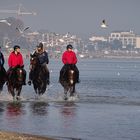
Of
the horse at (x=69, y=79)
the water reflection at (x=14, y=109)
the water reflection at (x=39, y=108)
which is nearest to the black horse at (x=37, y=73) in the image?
the horse at (x=69, y=79)

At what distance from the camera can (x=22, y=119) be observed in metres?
26.3

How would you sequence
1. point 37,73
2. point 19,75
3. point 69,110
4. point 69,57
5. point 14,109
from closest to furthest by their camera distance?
1. point 14,109
2. point 69,110
3. point 19,75
4. point 37,73
5. point 69,57

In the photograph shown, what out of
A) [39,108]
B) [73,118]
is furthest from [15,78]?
[73,118]

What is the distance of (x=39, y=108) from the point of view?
31.0 meters

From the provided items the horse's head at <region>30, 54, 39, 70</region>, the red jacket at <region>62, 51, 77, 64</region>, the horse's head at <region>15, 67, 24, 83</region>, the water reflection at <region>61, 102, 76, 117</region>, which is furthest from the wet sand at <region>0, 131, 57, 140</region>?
the red jacket at <region>62, 51, 77, 64</region>

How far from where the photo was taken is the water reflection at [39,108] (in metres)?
29.0

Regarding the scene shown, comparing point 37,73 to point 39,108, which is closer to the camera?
point 39,108

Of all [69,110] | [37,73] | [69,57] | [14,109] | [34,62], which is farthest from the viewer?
[69,57]

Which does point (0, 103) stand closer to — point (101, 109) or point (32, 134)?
point (101, 109)

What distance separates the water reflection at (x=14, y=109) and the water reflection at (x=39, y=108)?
391mm

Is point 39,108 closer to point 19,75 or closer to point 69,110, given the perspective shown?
point 69,110

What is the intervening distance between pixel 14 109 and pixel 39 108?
1204 millimetres

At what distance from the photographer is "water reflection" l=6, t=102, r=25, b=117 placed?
28247 mm

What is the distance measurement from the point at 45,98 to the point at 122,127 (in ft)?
42.0
